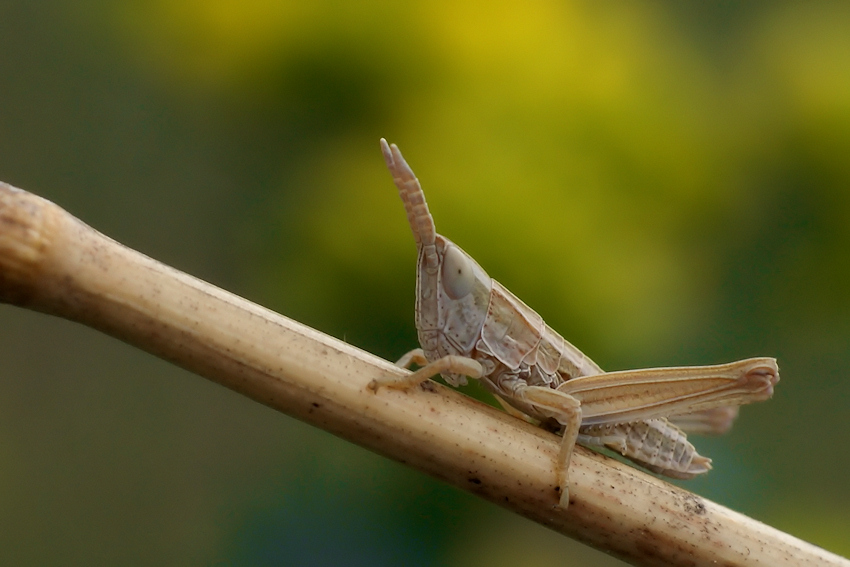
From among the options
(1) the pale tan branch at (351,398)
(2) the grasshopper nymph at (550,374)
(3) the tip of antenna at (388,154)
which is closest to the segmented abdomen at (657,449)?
(2) the grasshopper nymph at (550,374)

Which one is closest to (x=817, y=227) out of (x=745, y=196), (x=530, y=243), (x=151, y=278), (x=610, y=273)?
(x=745, y=196)

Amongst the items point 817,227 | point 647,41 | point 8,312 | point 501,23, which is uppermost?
point 647,41

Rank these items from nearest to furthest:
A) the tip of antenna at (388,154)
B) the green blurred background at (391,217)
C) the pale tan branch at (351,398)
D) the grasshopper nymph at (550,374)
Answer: the pale tan branch at (351,398), the tip of antenna at (388,154), the grasshopper nymph at (550,374), the green blurred background at (391,217)

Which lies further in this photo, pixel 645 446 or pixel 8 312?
pixel 8 312

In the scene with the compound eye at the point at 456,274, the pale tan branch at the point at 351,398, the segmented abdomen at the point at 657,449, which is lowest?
the pale tan branch at the point at 351,398

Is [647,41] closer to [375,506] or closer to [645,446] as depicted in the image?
[645,446]

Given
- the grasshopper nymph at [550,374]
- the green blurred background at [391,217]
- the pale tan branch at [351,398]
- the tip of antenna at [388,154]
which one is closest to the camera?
the pale tan branch at [351,398]

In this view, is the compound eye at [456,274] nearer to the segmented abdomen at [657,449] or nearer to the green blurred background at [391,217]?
the segmented abdomen at [657,449]
